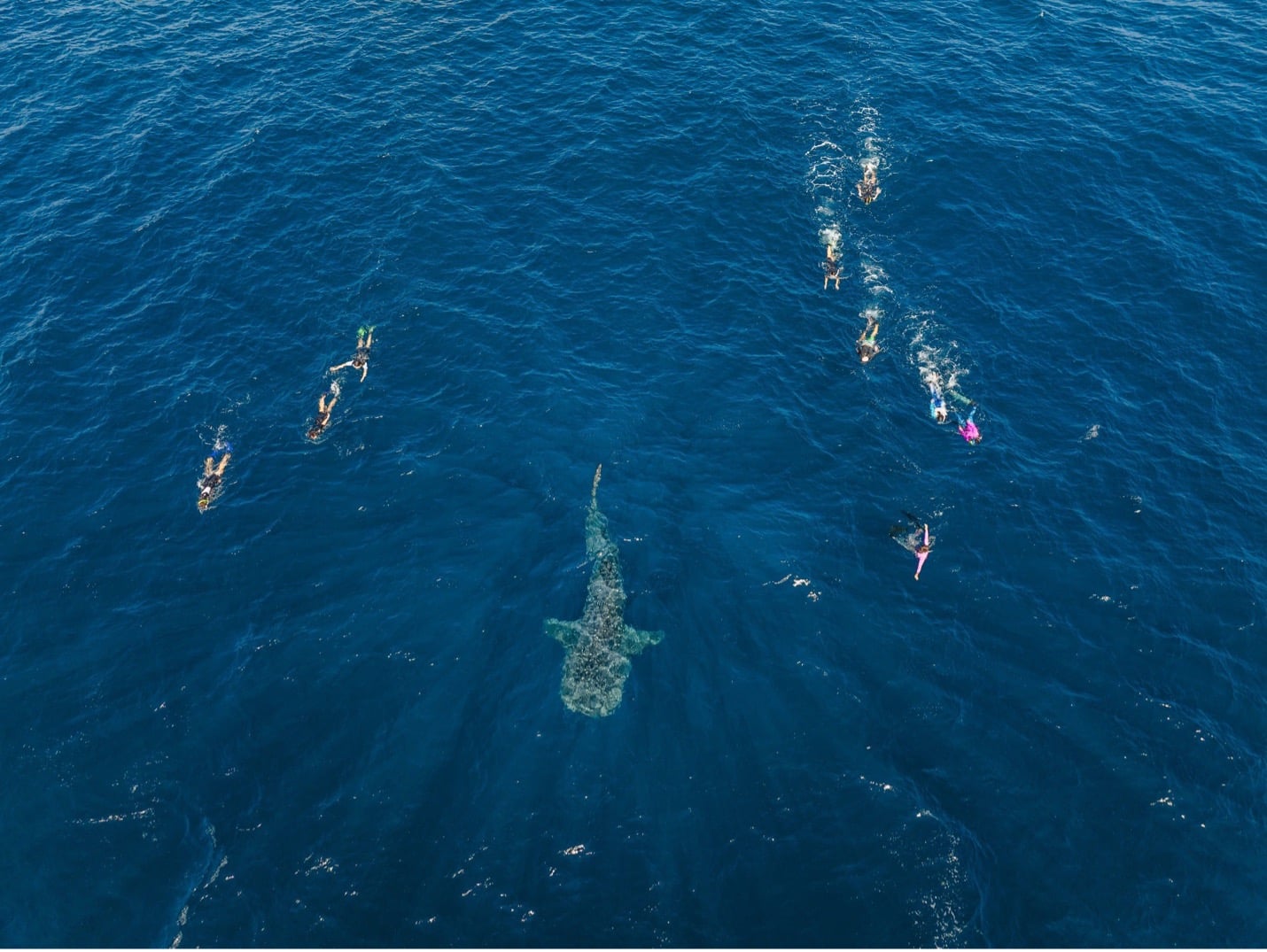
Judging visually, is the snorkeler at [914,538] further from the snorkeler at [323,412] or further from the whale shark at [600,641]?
the snorkeler at [323,412]

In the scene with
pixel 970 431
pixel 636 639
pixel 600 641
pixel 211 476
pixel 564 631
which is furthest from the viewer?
pixel 970 431

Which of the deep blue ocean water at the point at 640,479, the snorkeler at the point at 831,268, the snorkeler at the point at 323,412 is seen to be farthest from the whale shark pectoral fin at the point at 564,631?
the snorkeler at the point at 831,268

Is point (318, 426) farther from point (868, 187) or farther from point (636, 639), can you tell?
point (868, 187)

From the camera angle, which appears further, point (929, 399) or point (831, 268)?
point (831, 268)

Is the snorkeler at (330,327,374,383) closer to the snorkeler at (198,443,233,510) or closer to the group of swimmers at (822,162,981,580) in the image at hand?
the snorkeler at (198,443,233,510)

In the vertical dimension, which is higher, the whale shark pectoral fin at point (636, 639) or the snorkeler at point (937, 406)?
the snorkeler at point (937, 406)

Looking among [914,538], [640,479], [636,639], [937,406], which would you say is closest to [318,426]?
[640,479]

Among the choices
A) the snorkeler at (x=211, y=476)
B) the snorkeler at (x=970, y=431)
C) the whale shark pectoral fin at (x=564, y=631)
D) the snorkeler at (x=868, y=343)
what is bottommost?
the whale shark pectoral fin at (x=564, y=631)

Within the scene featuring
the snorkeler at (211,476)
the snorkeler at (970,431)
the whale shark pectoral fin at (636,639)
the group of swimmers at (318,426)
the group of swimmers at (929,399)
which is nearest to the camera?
the whale shark pectoral fin at (636,639)
